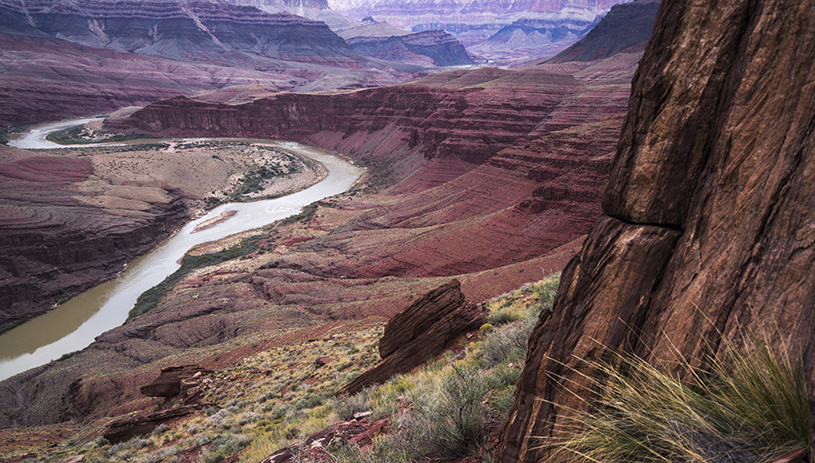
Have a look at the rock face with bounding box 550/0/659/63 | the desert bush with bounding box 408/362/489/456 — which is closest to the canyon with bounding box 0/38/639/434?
the desert bush with bounding box 408/362/489/456

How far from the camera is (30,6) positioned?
171875 mm

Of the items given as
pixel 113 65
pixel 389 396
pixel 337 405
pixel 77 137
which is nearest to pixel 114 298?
pixel 337 405

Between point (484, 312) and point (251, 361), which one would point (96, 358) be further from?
point (484, 312)

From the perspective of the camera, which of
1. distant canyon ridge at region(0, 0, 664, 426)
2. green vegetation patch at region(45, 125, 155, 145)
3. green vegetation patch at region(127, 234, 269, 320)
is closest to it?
distant canyon ridge at region(0, 0, 664, 426)

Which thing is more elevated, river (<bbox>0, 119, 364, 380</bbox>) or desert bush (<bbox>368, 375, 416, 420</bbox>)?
desert bush (<bbox>368, 375, 416, 420</bbox>)

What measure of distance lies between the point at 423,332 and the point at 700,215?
7.76 m

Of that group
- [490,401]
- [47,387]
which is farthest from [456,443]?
[47,387]

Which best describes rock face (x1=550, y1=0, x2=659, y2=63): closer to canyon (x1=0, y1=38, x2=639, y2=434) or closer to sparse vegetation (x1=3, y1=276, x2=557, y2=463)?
canyon (x1=0, y1=38, x2=639, y2=434)

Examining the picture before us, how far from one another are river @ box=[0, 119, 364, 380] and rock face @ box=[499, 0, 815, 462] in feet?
110

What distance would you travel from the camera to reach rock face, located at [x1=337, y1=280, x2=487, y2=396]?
968cm

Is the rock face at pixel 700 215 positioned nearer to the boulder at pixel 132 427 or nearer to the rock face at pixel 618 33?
the boulder at pixel 132 427

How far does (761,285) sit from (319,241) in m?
34.9

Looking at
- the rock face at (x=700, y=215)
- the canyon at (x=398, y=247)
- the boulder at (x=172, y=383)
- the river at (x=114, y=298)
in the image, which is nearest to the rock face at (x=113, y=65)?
the river at (x=114, y=298)

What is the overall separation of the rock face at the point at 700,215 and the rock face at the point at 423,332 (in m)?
5.89
